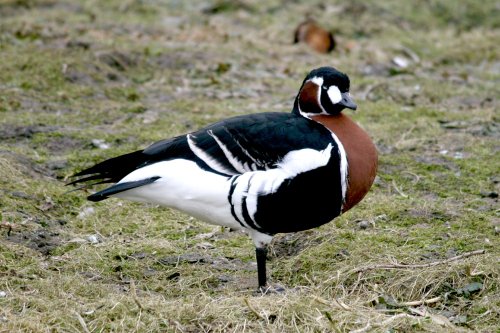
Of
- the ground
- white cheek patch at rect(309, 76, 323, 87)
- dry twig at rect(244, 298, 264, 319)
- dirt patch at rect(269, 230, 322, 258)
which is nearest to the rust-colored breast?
white cheek patch at rect(309, 76, 323, 87)

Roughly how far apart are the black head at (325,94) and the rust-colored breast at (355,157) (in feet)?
0.23

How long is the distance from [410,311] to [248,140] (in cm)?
116

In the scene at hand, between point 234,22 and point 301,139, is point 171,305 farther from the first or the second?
point 234,22

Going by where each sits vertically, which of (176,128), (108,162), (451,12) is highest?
(108,162)

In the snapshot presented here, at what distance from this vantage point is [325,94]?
4.86m

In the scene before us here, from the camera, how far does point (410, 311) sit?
4234mm

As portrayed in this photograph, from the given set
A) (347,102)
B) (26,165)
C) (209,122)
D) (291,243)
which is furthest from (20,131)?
(347,102)

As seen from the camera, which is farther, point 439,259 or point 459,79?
point 459,79

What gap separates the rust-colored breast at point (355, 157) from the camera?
15.2 feet

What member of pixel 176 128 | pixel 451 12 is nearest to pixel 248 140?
pixel 176 128

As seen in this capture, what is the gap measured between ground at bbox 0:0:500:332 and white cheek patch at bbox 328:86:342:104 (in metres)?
0.82

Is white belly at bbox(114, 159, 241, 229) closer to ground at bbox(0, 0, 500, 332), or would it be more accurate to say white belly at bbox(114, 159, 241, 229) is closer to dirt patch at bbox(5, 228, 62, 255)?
ground at bbox(0, 0, 500, 332)

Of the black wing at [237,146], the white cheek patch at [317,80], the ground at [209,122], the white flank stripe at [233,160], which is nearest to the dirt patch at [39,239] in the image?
the ground at [209,122]

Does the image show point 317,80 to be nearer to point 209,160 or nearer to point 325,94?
point 325,94
